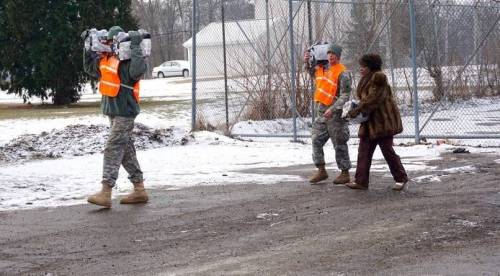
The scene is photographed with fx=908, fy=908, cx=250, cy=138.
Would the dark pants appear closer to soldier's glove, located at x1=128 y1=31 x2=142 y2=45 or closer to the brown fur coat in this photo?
the brown fur coat

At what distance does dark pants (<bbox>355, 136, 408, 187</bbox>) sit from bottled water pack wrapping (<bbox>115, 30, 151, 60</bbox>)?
8.18 ft

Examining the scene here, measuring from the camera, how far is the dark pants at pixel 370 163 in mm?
9500

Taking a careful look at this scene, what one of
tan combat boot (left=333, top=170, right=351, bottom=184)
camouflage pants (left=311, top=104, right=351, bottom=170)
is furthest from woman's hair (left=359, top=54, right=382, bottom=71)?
tan combat boot (left=333, top=170, right=351, bottom=184)

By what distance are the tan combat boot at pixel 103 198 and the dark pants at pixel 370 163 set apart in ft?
8.59

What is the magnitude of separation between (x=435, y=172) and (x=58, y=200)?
440 centimetres

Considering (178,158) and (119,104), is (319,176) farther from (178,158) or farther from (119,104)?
(178,158)

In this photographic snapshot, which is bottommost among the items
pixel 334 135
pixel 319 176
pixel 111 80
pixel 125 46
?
pixel 319 176

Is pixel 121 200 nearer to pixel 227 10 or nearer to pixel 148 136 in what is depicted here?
pixel 148 136

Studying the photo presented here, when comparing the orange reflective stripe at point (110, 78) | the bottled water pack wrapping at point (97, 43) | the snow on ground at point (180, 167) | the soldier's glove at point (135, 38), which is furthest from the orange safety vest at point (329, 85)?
the bottled water pack wrapping at point (97, 43)

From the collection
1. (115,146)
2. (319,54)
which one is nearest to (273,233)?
(115,146)

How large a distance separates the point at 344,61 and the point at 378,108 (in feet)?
28.4

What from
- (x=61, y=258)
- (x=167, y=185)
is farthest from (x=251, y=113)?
(x=61, y=258)

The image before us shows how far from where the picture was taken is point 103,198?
29.2ft

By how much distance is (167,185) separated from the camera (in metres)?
10.6
